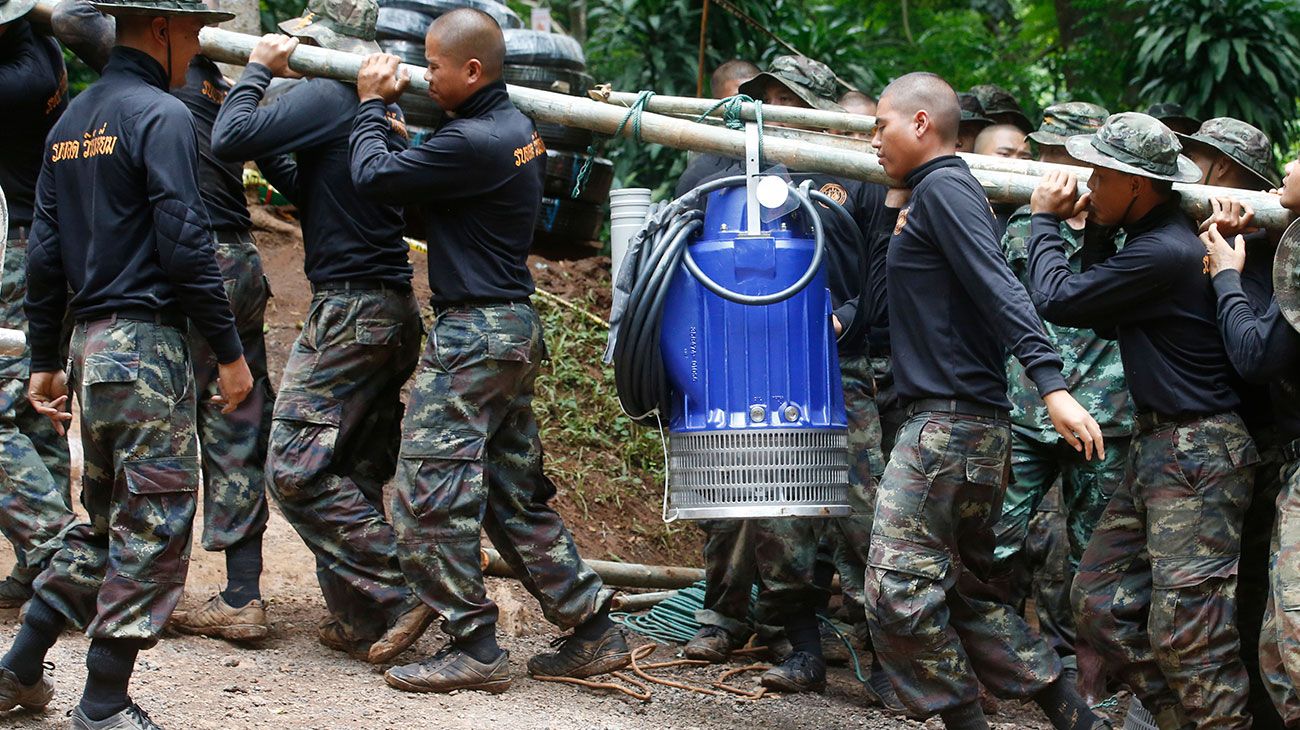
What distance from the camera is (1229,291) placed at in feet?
15.1

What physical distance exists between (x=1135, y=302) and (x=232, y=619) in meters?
3.55

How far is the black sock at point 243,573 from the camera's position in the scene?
573cm

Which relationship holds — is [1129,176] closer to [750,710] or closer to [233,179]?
[750,710]

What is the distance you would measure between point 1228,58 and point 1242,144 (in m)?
4.85

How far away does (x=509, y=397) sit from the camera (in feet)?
17.7

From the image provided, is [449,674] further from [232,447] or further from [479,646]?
[232,447]

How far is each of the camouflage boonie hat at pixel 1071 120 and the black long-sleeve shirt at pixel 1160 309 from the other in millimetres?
1851

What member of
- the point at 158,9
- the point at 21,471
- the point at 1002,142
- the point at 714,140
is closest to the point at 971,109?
the point at 1002,142

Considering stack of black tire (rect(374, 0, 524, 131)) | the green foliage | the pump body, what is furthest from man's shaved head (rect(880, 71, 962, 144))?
the green foliage

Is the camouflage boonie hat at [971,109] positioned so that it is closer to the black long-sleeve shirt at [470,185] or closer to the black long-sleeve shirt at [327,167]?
the black long-sleeve shirt at [470,185]

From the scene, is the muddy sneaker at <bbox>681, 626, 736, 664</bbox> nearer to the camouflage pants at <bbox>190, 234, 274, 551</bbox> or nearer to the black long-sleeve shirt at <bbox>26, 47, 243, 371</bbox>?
the camouflage pants at <bbox>190, 234, 274, 551</bbox>

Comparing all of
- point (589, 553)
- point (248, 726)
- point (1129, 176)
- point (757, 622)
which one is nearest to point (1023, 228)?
point (1129, 176)

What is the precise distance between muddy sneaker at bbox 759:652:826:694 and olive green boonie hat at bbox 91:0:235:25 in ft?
10.7

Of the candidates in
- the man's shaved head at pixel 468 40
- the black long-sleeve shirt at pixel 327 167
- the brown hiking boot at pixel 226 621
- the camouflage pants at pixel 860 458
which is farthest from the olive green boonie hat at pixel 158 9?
the camouflage pants at pixel 860 458
